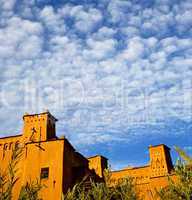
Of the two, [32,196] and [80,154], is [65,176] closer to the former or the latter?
[80,154]

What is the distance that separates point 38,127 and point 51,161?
5.82m

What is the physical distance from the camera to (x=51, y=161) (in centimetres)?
2931

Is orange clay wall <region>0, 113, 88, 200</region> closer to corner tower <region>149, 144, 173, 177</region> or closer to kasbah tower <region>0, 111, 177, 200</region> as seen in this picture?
kasbah tower <region>0, 111, 177, 200</region>

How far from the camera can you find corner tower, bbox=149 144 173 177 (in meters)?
37.0

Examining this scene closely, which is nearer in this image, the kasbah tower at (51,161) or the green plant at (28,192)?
the green plant at (28,192)

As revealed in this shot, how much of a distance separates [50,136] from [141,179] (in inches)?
559

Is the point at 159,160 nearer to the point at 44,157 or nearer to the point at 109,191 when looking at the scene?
the point at 44,157

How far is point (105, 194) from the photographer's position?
64.2ft

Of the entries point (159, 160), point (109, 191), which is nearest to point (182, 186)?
point (109, 191)

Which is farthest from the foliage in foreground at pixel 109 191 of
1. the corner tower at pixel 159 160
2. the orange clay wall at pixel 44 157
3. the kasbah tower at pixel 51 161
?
the corner tower at pixel 159 160

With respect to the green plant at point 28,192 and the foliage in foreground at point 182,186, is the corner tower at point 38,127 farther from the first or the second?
the green plant at point 28,192

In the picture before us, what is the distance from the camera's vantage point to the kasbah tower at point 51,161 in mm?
28312

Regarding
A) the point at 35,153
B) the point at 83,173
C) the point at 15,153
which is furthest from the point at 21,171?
the point at 15,153

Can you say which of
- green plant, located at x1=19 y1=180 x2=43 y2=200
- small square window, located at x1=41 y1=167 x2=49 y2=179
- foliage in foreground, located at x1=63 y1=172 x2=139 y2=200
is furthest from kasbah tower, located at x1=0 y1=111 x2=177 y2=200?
green plant, located at x1=19 y1=180 x2=43 y2=200
